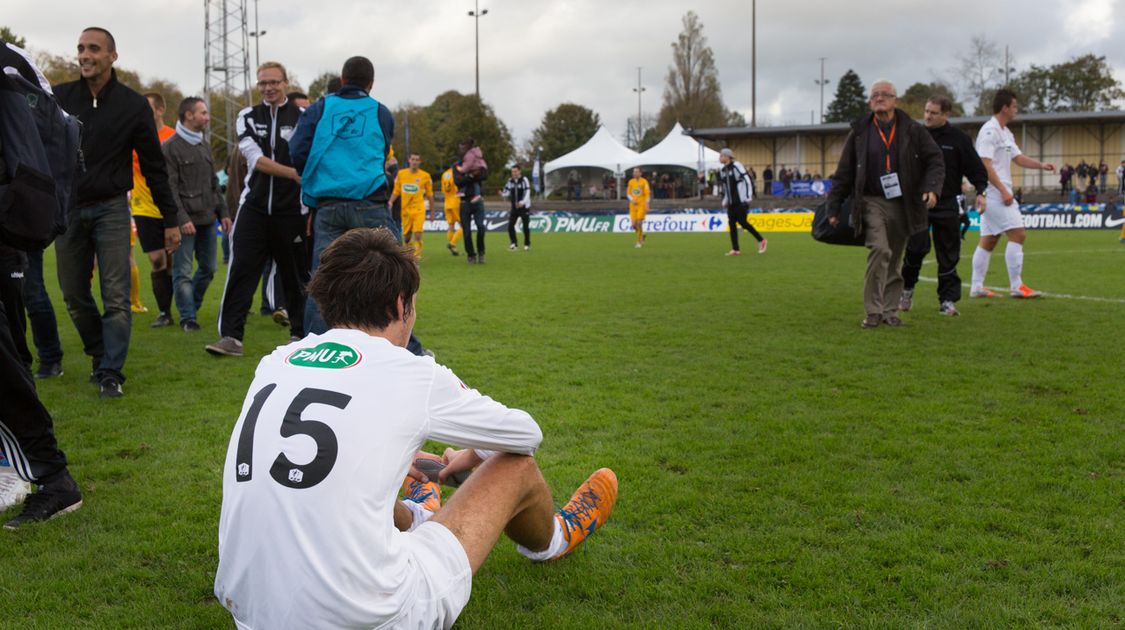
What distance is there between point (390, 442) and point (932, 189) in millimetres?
6878

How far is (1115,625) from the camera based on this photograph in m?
2.76

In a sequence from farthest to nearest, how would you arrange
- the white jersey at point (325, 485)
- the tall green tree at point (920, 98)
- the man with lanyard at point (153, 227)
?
1. the tall green tree at point (920, 98)
2. the man with lanyard at point (153, 227)
3. the white jersey at point (325, 485)

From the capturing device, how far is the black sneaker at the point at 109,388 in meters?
5.82

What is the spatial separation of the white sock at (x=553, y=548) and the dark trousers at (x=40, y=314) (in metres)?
4.41

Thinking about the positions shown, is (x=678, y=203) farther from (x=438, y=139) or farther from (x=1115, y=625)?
(x=1115, y=625)

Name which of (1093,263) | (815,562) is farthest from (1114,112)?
(815,562)

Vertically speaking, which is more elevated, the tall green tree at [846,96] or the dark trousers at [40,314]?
the tall green tree at [846,96]

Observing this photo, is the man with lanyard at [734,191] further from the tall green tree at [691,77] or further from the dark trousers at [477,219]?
the tall green tree at [691,77]

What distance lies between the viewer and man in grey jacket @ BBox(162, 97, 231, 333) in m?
8.86

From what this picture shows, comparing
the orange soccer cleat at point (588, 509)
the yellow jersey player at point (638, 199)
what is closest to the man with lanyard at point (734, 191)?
the yellow jersey player at point (638, 199)

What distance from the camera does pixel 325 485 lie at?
2158mm

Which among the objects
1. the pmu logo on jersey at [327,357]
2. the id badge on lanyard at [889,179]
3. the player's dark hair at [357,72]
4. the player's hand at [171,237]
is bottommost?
the pmu logo on jersey at [327,357]

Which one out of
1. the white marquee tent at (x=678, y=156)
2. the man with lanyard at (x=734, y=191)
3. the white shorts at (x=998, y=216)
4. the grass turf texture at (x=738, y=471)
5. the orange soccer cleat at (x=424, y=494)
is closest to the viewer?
the grass turf texture at (x=738, y=471)

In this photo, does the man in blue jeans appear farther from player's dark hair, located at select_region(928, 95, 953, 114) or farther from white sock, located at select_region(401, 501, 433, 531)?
player's dark hair, located at select_region(928, 95, 953, 114)
